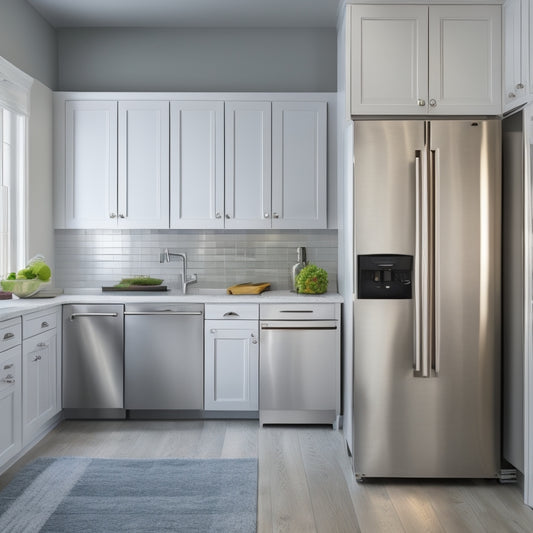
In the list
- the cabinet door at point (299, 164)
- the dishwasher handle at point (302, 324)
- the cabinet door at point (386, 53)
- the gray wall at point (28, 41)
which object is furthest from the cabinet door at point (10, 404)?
the cabinet door at point (386, 53)

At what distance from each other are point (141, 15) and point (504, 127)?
2.74m

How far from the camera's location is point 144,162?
14.8 feet

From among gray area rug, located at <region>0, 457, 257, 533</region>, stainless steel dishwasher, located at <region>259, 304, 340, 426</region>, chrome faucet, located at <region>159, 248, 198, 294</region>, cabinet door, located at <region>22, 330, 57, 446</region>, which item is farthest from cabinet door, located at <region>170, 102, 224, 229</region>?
gray area rug, located at <region>0, 457, 257, 533</region>

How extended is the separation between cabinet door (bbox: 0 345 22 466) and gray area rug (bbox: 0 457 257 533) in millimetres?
169

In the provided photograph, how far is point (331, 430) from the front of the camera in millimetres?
4121

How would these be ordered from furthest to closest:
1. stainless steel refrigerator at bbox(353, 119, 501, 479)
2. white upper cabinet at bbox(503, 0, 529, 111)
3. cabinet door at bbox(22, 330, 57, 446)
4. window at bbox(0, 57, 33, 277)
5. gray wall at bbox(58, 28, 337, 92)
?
gray wall at bbox(58, 28, 337, 92) < window at bbox(0, 57, 33, 277) < cabinet door at bbox(22, 330, 57, 446) < stainless steel refrigerator at bbox(353, 119, 501, 479) < white upper cabinet at bbox(503, 0, 529, 111)

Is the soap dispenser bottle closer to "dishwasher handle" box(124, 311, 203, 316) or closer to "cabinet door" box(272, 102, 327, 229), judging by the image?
"cabinet door" box(272, 102, 327, 229)

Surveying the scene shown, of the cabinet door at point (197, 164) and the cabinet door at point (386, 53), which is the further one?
the cabinet door at point (197, 164)

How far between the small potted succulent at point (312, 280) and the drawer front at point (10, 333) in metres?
1.94

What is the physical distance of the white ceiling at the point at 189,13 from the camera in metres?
4.29

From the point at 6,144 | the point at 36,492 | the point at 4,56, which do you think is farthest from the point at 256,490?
the point at 4,56

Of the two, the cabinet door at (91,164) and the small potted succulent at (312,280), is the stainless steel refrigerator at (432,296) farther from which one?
the cabinet door at (91,164)

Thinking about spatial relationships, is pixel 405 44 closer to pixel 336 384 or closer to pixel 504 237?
pixel 504 237

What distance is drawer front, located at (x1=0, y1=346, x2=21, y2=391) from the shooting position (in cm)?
314
